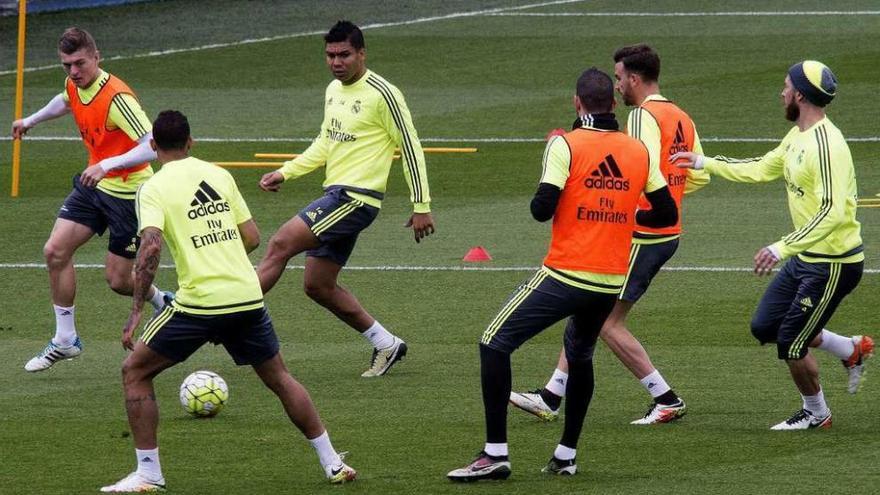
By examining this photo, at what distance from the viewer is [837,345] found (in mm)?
11219

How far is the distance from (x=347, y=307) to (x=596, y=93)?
3735mm

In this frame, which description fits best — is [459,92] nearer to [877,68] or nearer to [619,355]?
[877,68]

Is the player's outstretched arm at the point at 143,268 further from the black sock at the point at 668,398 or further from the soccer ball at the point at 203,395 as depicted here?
the black sock at the point at 668,398

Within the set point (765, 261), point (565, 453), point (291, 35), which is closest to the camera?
point (565, 453)

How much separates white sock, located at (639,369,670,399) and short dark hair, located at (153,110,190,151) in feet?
11.0

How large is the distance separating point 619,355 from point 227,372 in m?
3.07

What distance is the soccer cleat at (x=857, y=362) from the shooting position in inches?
443

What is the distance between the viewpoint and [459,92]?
91.5 ft

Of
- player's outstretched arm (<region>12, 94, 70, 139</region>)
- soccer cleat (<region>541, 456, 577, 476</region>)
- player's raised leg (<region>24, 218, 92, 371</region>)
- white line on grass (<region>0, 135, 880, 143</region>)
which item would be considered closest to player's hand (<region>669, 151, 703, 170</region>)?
soccer cleat (<region>541, 456, 577, 476</region>)

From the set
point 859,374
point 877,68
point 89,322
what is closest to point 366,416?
point 859,374

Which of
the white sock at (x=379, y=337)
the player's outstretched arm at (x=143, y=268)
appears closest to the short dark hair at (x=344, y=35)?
the white sock at (x=379, y=337)

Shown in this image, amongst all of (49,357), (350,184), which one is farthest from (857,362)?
(49,357)

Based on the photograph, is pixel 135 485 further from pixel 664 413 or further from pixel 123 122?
pixel 123 122

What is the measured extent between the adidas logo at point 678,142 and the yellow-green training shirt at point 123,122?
147 inches
